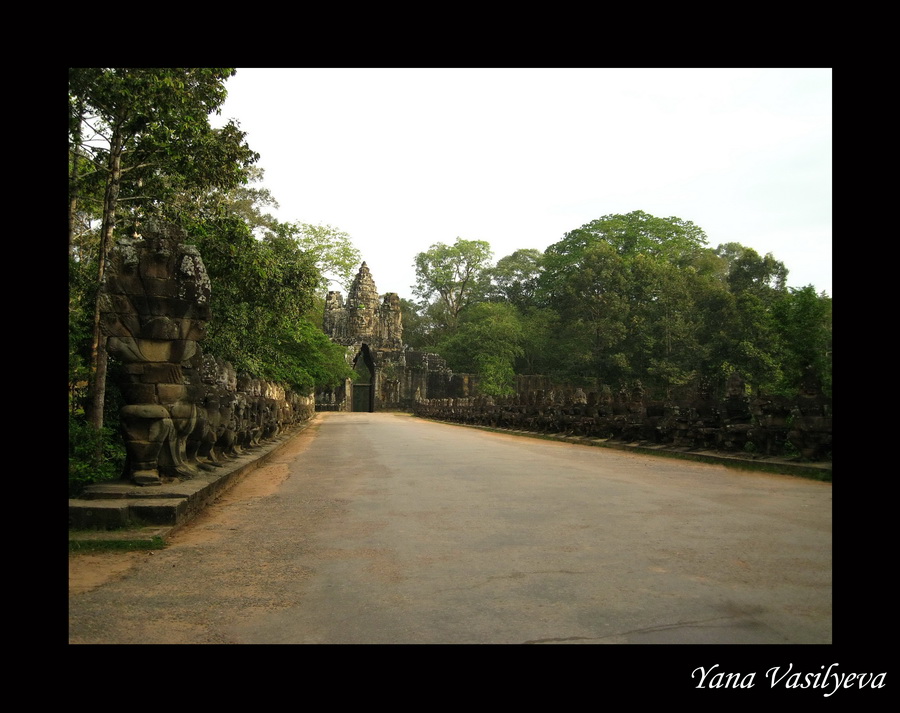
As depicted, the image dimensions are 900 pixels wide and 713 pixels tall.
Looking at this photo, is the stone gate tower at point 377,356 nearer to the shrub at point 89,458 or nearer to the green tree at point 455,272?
the green tree at point 455,272

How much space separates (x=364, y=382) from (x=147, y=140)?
161ft

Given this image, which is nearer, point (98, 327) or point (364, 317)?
point (98, 327)

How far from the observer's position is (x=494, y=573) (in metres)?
3.67

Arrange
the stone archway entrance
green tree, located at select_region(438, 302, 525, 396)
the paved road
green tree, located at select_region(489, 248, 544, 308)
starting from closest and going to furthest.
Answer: the paved road → green tree, located at select_region(438, 302, 525, 396) → the stone archway entrance → green tree, located at select_region(489, 248, 544, 308)

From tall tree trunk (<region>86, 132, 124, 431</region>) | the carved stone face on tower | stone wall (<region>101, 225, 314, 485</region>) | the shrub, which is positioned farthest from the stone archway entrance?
stone wall (<region>101, 225, 314, 485</region>)

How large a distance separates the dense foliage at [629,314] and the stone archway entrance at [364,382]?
20.7ft

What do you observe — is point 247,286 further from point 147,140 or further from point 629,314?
point 629,314

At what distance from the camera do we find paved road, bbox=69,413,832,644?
105 inches

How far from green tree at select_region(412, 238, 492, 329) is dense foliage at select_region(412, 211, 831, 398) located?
0.47ft

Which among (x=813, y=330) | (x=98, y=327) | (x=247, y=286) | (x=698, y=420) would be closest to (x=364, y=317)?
(x=247, y=286)

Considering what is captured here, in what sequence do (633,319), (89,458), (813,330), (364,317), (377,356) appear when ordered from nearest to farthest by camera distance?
(813,330), (89,458), (633,319), (377,356), (364,317)

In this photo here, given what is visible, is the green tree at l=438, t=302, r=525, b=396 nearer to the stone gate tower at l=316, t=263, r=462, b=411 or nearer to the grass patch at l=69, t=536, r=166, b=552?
the stone gate tower at l=316, t=263, r=462, b=411

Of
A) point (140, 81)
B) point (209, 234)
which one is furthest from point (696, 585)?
point (209, 234)

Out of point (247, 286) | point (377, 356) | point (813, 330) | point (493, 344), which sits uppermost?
point (493, 344)
